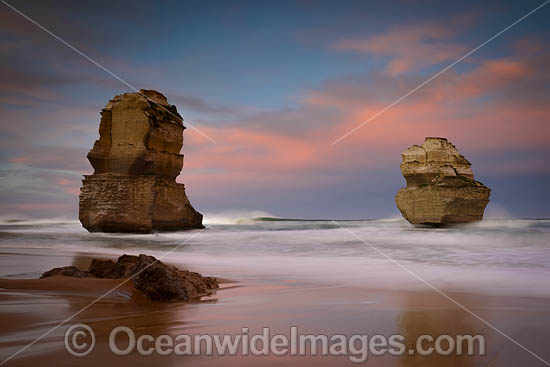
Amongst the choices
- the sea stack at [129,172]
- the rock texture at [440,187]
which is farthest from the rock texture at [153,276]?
the rock texture at [440,187]

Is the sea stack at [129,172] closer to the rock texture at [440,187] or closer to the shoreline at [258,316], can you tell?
the shoreline at [258,316]

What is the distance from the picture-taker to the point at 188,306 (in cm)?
391

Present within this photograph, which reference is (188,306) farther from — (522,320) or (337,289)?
(522,320)

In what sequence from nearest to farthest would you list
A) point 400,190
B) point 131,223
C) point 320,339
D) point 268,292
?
point 320,339, point 268,292, point 131,223, point 400,190

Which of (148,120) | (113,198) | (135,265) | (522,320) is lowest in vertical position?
(522,320)

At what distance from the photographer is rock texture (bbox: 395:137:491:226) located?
26.8 meters

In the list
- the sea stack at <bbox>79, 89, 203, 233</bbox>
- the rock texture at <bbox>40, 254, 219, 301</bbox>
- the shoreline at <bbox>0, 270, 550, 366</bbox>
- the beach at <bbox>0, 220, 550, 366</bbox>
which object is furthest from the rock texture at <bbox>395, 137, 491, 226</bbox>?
the rock texture at <bbox>40, 254, 219, 301</bbox>

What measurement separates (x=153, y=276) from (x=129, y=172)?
54.3ft

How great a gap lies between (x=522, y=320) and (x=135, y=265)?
415 cm


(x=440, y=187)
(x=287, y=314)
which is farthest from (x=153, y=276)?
(x=440, y=187)

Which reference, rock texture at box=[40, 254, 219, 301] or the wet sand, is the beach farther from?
rock texture at box=[40, 254, 219, 301]

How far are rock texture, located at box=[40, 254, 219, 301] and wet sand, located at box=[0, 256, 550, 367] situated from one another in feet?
0.44

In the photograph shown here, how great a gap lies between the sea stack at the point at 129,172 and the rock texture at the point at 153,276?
14505mm

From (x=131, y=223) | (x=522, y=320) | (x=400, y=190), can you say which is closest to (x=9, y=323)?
(x=522, y=320)
